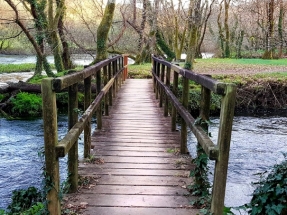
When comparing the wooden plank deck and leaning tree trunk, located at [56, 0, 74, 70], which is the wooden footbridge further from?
leaning tree trunk, located at [56, 0, 74, 70]

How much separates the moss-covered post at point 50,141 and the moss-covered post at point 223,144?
1385mm

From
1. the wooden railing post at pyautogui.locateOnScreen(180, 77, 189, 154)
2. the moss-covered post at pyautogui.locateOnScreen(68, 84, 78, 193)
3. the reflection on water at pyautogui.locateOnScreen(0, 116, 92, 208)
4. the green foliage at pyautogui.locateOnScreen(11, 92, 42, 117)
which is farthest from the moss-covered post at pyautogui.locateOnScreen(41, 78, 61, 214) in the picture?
the green foliage at pyautogui.locateOnScreen(11, 92, 42, 117)

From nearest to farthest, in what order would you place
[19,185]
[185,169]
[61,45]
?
[185,169] < [19,185] < [61,45]

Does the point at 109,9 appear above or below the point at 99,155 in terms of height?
above

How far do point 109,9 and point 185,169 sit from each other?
11.4 m

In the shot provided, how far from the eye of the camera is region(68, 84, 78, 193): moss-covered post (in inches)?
142

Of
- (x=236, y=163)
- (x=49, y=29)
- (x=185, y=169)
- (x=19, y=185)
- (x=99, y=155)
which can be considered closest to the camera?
(x=185, y=169)

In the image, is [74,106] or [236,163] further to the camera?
[236,163]

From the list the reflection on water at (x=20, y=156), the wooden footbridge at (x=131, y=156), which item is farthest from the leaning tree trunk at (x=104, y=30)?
the wooden footbridge at (x=131, y=156)

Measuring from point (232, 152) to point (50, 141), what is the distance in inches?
277

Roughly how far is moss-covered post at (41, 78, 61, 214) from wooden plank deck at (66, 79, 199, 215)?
52cm

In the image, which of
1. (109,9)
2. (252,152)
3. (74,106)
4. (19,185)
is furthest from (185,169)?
(109,9)

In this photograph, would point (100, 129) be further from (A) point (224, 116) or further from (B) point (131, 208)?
(A) point (224, 116)

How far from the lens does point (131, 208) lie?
3.49 metres
